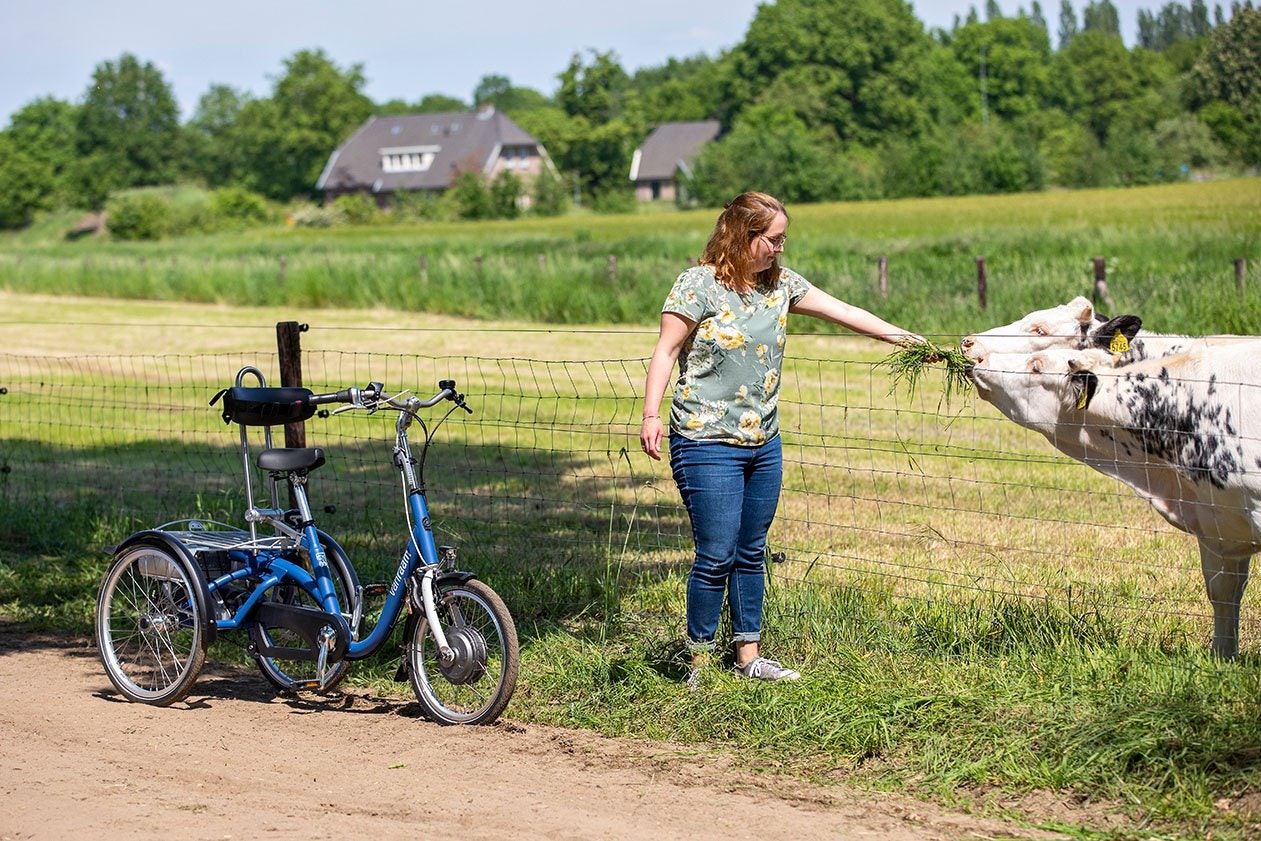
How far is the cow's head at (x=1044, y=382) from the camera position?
5.78 meters

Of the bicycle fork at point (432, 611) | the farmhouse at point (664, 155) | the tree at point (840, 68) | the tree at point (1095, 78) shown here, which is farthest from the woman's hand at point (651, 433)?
the tree at point (1095, 78)

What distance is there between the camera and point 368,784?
5.21 meters

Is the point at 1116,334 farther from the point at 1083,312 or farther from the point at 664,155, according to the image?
the point at 664,155

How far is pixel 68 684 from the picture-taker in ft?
22.5

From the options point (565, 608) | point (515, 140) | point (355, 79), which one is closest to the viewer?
point (565, 608)

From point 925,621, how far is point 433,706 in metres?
2.33

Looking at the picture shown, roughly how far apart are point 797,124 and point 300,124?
43.1 meters

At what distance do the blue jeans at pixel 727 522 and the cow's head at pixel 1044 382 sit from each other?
39.2 inches

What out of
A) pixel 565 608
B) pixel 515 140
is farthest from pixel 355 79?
pixel 565 608

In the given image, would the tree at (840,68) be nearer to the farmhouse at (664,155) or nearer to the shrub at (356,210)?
the farmhouse at (664,155)

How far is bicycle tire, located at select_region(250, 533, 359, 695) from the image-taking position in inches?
251

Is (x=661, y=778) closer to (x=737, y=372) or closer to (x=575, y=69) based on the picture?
(x=737, y=372)

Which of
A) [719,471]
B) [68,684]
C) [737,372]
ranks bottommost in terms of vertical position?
[68,684]

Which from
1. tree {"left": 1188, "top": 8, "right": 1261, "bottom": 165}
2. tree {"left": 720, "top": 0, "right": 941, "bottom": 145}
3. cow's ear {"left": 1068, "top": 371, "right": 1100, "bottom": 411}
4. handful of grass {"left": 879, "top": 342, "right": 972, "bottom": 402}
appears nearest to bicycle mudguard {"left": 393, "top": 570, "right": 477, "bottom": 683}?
handful of grass {"left": 879, "top": 342, "right": 972, "bottom": 402}
